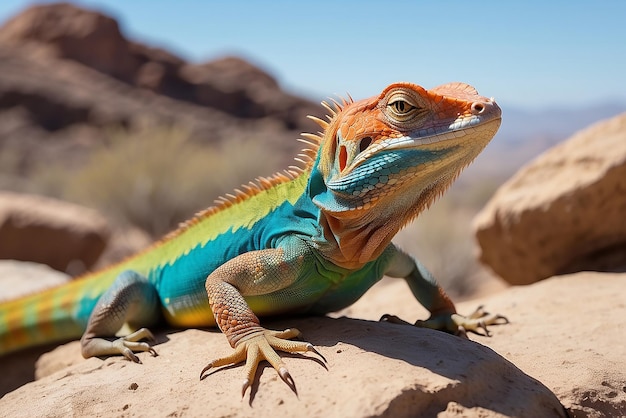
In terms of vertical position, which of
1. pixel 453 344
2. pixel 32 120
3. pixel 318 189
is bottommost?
pixel 32 120

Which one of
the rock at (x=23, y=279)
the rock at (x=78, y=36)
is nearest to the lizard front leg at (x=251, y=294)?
the rock at (x=23, y=279)

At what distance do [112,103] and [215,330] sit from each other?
110 feet

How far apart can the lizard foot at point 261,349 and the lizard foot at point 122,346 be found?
3.08 feet

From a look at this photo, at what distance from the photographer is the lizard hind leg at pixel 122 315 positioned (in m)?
4.80

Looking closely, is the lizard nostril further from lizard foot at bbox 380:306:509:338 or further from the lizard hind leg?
the lizard hind leg

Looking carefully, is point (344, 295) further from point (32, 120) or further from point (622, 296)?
point (32, 120)

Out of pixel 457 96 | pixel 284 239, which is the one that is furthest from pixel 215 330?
pixel 457 96

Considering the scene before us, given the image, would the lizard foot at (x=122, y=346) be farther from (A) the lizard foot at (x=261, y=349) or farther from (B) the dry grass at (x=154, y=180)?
(B) the dry grass at (x=154, y=180)

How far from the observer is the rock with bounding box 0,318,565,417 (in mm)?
3230

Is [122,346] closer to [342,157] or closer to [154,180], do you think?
[342,157]

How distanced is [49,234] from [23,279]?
3.88 m

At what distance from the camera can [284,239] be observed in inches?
173

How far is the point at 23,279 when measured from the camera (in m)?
7.78

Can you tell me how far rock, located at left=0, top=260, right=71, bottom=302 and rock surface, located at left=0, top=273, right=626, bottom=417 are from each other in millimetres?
3134
